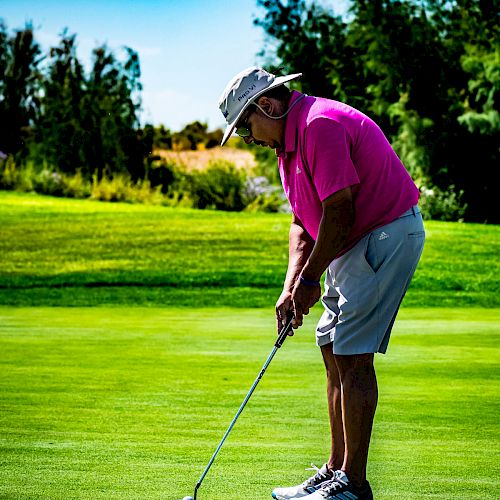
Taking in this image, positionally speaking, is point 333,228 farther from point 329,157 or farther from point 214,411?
point 214,411

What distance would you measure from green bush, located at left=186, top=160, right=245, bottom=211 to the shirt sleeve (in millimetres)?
18970

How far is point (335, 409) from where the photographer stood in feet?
12.8

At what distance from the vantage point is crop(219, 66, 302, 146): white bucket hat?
372 centimetres

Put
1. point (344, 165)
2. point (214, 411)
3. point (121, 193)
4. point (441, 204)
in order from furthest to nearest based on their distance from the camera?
point (441, 204) → point (121, 193) → point (214, 411) → point (344, 165)

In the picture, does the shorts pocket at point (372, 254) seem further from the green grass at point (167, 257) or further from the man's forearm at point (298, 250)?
the green grass at point (167, 257)

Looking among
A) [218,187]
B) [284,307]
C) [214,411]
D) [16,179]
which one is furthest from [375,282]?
[16,179]

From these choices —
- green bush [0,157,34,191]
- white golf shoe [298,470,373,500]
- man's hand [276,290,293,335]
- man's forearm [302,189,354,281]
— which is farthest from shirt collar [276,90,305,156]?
green bush [0,157,34,191]

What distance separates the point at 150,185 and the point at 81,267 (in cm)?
706

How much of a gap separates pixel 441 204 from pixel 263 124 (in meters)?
19.6

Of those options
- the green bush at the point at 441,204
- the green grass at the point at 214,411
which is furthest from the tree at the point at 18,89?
the green grass at the point at 214,411

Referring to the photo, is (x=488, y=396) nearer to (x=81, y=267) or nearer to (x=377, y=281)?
(x=377, y=281)

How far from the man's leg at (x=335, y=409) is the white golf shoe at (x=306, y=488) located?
3cm

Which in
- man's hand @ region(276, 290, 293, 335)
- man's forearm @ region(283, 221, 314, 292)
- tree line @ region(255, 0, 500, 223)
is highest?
tree line @ region(255, 0, 500, 223)

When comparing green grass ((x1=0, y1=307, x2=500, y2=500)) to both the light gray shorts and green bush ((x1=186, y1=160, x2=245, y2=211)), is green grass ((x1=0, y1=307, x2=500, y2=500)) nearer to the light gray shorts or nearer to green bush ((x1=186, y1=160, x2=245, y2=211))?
the light gray shorts
